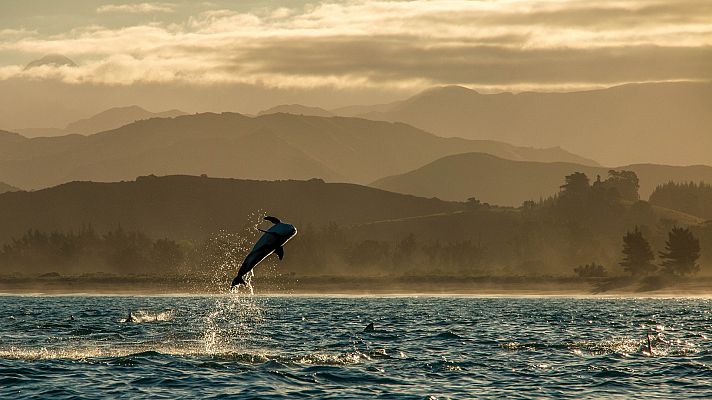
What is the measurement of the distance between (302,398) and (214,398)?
3.54 m

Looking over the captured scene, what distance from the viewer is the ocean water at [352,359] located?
148 ft

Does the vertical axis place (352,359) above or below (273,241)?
below

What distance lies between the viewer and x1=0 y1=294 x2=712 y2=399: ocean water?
1775 inches

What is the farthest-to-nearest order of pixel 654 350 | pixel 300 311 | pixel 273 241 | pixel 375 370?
pixel 300 311 < pixel 654 350 < pixel 375 370 < pixel 273 241

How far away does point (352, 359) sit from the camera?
56000 mm

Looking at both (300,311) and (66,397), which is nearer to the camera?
(66,397)

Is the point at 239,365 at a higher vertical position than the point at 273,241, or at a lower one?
lower

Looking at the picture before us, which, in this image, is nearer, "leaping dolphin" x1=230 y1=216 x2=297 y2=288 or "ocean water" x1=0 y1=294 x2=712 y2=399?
"leaping dolphin" x1=230 y1=216 x2=297 y2=288

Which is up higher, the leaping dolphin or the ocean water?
the leaping dolphin

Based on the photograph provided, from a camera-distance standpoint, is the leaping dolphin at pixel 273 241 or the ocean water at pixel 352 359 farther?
the ocean water at pixel 352 359

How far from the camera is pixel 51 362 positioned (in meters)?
53.9

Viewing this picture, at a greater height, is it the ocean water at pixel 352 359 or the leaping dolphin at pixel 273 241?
the leaping dolphin at pixel 273 241

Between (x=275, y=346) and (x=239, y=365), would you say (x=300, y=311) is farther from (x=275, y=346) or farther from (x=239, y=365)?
(x=239, y=365)

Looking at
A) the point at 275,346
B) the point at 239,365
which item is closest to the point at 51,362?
the point at 239,365
